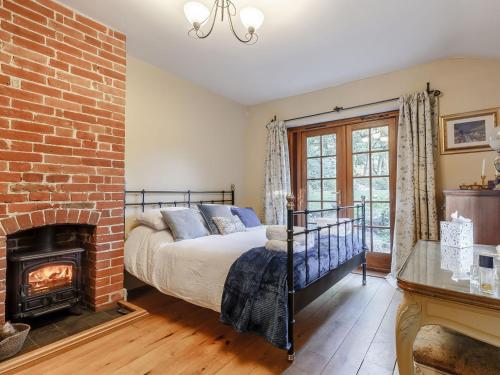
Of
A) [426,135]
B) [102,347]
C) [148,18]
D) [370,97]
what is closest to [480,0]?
[426,135]

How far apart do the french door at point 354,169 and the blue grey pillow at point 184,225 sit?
183 cm

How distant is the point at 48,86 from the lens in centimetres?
201

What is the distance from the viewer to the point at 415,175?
9.84ft

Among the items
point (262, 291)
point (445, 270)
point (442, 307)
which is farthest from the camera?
point (262, 291)

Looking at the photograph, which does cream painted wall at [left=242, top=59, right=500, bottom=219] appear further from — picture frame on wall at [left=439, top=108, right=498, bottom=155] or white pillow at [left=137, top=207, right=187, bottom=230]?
white pillow at [left=137, top=207, right=187, bottom=230]

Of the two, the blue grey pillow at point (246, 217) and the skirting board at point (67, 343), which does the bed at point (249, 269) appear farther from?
the blue grey pillow at point (246, 217)

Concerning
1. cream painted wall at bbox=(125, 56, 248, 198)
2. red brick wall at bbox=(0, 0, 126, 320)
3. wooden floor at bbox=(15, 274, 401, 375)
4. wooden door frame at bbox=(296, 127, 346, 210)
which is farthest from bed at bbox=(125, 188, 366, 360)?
wooden door frame at bbox=(296, 127, 346, 210)

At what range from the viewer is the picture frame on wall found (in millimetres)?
2717

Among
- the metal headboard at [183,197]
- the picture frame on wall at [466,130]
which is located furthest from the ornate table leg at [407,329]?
the metal headboard at [183,197]

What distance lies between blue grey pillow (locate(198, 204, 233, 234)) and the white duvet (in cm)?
26

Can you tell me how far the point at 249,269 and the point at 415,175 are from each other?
2.30 metres

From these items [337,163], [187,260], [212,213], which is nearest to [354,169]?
[337,163]

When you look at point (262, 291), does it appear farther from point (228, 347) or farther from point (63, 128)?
point (63, 128)

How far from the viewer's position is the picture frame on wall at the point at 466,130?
8.91 ft
